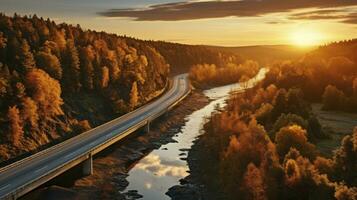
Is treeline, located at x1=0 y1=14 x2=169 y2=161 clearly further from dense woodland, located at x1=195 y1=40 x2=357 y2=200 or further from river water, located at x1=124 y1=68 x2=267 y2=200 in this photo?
dense woodland, located at x1=195 y1=40 x2=357 y2=200

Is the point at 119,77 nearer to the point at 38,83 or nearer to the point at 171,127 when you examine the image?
the point at 171,127

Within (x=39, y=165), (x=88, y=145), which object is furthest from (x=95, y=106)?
(x=39, y=165)

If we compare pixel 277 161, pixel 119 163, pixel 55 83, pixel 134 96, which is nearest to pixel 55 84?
pixel 55 83

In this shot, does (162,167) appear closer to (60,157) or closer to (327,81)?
(60,157)

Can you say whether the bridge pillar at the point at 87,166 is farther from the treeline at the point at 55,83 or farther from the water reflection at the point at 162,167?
the treeline at the point at 55,83

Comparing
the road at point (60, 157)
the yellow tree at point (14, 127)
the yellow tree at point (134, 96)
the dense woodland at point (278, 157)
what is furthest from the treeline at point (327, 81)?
the yellow tree at point (14, 127)

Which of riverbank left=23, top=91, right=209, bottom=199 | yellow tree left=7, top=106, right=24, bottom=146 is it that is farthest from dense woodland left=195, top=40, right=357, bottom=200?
yellow tree left=7, top=106, right=24, bottom=146
